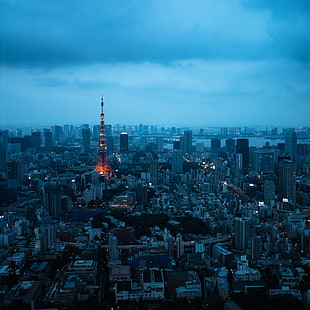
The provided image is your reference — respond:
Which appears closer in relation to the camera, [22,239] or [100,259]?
[100,259]

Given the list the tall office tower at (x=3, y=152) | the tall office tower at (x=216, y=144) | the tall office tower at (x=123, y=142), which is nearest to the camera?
the tall office tower at (x=3, y=152)

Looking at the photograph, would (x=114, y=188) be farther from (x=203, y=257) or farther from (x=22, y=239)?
(x=203, y=257)

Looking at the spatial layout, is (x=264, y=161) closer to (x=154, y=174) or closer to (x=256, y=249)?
(x=154, y=174)

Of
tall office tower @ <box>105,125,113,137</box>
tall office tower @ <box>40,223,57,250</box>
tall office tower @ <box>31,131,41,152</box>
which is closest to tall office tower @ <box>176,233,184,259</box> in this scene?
tall office tower @ <box>40,223,57,250</box>

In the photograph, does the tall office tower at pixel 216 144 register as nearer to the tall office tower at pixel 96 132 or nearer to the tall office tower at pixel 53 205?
the tall office tower at pixel 96 132

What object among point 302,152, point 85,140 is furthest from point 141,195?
point 85,140

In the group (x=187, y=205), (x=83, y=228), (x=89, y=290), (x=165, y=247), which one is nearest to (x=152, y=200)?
(x=187, y=205)

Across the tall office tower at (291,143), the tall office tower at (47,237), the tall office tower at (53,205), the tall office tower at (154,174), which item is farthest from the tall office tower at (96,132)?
the tall office tower at (47,237)
